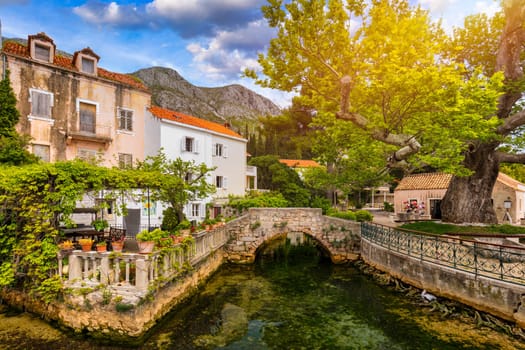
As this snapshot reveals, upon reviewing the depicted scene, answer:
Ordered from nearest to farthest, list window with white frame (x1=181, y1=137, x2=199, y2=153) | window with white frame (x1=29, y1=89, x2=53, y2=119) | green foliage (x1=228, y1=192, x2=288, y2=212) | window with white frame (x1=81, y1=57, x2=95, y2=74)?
window with white frame (x1=29, y1=89, x2=53, y2=119) → window with white frame (x1=81, y1=57, x2=95, y2=74) → green foliage (x1=228, y1=192, x2=288, y2=212) → window with white frame (x1=181, y1=137, x2=199, y2=153)

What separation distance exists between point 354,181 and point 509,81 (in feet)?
33.8

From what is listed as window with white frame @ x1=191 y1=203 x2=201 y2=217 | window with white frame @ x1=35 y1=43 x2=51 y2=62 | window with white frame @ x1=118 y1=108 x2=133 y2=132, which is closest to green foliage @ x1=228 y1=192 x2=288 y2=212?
window with white frame @ x1=191 y1=203 x2=201 y2=217

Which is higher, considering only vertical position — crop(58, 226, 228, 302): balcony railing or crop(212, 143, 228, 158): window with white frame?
crop(212, 143, 228, 158): window with white frame

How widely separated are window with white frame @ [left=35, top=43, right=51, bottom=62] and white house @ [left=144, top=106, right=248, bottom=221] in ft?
25.0

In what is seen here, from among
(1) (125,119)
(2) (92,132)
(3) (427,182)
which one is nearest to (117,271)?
(2) (92,132)

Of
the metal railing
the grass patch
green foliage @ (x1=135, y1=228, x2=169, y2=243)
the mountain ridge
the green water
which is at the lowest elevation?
the green water

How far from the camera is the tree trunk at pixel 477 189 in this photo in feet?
57.9

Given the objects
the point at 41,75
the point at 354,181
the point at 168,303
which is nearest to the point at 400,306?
the point at 168,303

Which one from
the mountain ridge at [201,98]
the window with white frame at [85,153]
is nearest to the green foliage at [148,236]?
the window with white frame at [85,153]

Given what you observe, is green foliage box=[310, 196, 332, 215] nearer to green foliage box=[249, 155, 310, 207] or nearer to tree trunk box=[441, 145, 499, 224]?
green foliage box=[249, 155, 310, 207]

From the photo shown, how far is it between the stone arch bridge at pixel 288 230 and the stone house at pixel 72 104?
9.00m

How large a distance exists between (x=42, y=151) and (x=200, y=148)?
12374mm

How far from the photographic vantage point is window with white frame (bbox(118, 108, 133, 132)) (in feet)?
76.7

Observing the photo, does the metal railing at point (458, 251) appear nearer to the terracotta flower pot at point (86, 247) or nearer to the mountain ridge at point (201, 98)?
the terracotta flower pot at point (86, 247)
